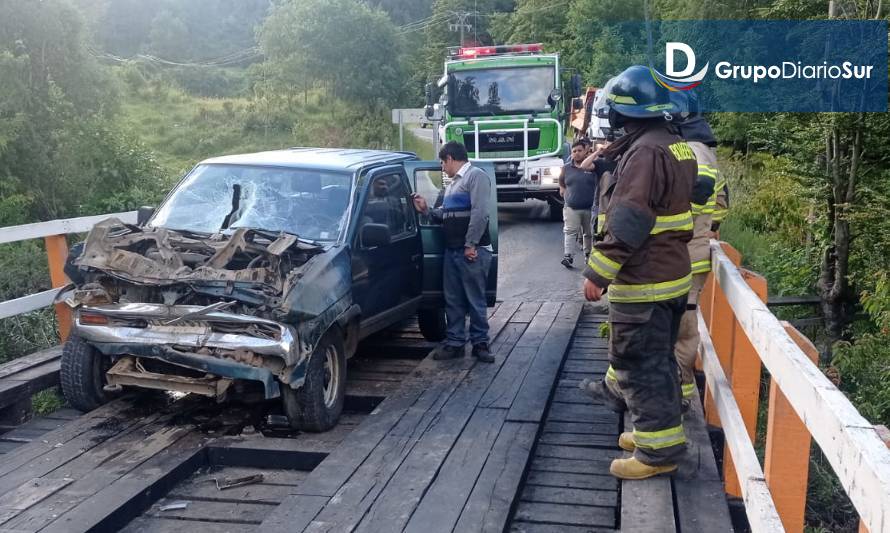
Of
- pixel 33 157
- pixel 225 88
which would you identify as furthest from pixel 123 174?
pixel 225 88

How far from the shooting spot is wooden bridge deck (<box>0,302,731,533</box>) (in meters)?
4.00

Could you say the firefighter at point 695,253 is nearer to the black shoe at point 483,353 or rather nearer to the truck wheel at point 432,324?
the black shoe at point 483,353

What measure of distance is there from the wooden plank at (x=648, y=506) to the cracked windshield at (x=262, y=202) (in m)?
2.76

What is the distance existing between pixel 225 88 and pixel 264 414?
54.1m

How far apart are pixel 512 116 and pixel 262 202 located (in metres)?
9.80

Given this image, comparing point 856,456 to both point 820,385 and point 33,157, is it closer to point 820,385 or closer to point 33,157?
point 820,385

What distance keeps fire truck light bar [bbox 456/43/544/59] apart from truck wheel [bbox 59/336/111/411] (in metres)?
11.6

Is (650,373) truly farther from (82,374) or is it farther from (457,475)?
(82,374)

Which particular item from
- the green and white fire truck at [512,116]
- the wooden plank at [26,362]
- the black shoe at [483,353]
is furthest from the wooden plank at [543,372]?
the green and white fire truck at [512,116]

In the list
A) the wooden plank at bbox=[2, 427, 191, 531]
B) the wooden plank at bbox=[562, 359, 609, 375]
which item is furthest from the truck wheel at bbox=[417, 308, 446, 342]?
the wooden plank at bbox=[2, 427, 191, 531]

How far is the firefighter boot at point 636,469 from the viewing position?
4.23 meters

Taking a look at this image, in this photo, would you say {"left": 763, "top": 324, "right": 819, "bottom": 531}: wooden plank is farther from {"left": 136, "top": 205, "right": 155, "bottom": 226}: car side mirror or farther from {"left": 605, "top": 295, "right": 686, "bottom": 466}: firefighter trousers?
{"left": 136, "top": 205, "right": 155, "bottom": 226}: car side mirror

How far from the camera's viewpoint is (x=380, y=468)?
176 inches

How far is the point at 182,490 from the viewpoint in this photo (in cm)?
474
